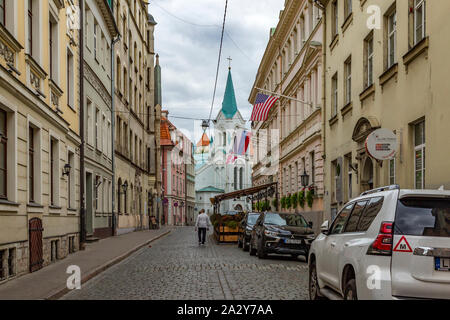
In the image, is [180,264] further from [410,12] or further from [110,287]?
[410,12]

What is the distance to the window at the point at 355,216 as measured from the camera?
7.11 m

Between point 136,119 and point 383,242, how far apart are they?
3804 cm

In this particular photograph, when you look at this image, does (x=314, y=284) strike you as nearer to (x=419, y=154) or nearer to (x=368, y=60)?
(x=419, y=154)

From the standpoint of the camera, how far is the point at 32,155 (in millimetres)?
14555

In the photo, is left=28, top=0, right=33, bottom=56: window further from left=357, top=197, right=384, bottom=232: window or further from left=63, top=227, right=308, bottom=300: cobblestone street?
left=357, top=197, right=384, bottom=232: window

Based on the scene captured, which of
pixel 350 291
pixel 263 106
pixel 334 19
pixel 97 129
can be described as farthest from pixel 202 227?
pixel 350 291

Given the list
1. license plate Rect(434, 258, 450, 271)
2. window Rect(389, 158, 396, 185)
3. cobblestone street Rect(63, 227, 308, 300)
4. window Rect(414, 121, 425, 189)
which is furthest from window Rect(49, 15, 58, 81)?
license plate Rect(434, 258, 450, 271)

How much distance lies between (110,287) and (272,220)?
27.9ft

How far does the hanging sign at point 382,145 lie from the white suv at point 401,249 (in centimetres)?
617

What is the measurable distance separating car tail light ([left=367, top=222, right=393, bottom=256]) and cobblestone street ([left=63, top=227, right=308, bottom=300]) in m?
3.79

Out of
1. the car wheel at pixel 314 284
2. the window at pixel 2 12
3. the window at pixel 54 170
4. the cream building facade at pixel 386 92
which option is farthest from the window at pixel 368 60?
the window at pixel 2 12

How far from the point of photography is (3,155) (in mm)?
12023

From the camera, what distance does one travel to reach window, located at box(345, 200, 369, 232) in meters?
7.11

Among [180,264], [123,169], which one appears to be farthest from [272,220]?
[123,169]
